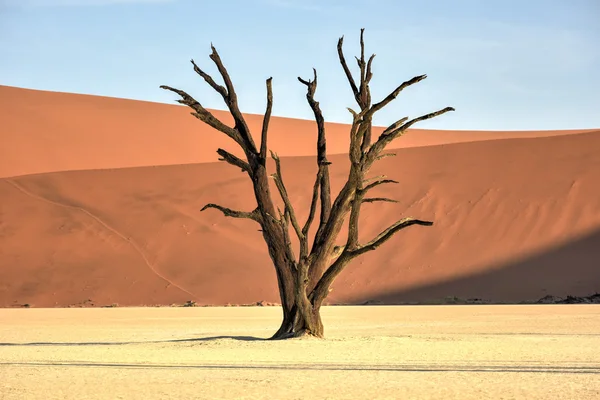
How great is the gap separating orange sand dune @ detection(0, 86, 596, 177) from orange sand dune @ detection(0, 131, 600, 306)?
39.5ft

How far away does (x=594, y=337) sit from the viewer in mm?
15695

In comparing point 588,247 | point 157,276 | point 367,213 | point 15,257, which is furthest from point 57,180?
point 588,247

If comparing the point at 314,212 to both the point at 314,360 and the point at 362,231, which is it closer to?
→ the point at 314,360

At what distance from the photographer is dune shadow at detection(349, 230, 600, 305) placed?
32.8m

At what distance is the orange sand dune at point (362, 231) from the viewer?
115ft

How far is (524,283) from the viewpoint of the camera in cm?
3388

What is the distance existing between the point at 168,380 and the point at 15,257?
98.0ft

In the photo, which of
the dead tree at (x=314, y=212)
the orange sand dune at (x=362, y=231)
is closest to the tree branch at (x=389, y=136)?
the dead tree at (x=314, y=212)

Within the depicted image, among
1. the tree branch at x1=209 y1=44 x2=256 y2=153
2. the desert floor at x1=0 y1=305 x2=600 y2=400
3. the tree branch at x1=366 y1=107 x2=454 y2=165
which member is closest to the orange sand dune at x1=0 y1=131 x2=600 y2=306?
the desert floor at x1=0 y1=305 x2=600 y2=400

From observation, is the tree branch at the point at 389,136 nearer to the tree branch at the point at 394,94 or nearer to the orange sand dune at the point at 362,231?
the tree branch at the point at 394,94

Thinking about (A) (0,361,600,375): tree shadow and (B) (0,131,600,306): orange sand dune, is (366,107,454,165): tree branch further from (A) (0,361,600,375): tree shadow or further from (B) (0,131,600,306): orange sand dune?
(B) (0,131,600,306): orange sand dune

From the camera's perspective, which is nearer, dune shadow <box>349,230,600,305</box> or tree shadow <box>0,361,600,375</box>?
tree shadow <box>0,361,600,375</box>

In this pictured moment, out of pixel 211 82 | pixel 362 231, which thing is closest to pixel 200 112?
pixel 211 82

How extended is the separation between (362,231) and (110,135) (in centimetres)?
2908
